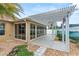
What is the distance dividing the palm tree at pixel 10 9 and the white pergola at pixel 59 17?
0.38 metres

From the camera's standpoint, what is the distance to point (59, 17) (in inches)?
213

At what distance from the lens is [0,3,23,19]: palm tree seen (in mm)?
5367

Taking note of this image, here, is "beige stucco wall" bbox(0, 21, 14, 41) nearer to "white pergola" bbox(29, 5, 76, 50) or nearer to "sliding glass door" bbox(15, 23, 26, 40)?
"sliding glass door" bbox(15, 23, 26, 40)

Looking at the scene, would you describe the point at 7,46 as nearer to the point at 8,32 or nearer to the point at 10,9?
the point at 8,32

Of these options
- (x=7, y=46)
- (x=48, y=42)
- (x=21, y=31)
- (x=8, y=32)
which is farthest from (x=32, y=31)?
(x=7, y=46)

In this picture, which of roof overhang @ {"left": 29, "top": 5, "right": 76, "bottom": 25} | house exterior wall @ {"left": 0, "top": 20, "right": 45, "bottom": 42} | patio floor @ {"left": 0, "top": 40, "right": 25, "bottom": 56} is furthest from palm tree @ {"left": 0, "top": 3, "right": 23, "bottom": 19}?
patio floor @ {"left": 0, "top": 40, "right": 25, "bottom": 56}

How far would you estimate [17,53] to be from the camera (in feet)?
18.0

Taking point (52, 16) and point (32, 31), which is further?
point (32, 31)

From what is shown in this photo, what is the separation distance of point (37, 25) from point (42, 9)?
384mm

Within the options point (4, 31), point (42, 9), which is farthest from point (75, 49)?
point (4, 31)

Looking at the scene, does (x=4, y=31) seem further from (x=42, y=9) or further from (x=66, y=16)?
(x=66, y=16)

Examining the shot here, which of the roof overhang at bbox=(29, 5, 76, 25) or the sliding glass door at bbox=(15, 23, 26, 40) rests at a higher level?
the roof overhang at bbox=(29, 5, 76, 25)

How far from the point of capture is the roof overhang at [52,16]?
5.38 meters

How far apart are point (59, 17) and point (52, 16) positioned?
17cm
